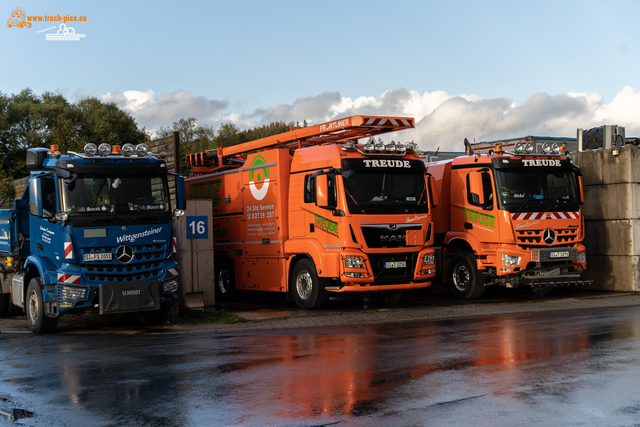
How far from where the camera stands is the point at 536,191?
1573 cm

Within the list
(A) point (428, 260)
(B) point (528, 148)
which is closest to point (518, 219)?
(B) point (528, 148)

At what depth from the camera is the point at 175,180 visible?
13.1m

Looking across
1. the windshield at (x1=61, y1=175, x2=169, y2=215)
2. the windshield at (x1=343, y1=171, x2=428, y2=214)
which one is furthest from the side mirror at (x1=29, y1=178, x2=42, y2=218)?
the windshield at (x1=343, y1=171, x2=428, y2=214)

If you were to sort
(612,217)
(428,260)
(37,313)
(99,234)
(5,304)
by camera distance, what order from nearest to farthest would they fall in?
(99,234)
(37,313)
(428,260)
(5,304)
(612,217)

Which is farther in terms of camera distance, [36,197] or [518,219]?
[518,219]

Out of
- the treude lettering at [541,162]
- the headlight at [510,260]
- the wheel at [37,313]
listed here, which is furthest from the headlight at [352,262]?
the wheel at [37,313]

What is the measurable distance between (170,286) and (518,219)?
776cm

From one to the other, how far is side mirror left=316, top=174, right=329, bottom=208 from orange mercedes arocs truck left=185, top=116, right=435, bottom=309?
0.02 metres

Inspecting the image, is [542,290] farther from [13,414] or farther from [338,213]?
[13,414]

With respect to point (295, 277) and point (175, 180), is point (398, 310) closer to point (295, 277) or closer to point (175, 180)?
point (295, 277)

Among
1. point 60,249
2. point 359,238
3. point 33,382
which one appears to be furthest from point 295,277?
point 33,382

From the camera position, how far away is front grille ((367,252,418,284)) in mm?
14172

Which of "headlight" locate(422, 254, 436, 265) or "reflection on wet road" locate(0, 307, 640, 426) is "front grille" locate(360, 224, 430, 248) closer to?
"headlight" locate(422, 254, 436, 265)

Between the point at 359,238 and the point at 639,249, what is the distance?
7.71m
